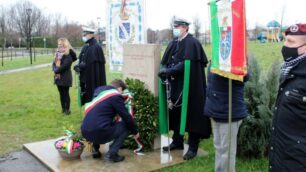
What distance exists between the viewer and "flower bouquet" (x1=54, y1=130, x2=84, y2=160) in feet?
18.7

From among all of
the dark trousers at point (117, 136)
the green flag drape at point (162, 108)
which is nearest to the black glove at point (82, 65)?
the green flag drape at point (162, 108)

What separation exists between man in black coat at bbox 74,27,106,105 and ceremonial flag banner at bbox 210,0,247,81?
4.31 m

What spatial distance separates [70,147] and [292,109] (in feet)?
12.2

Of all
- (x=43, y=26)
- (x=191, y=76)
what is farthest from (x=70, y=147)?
(x=43, y=26)

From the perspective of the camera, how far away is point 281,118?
3.02 metres

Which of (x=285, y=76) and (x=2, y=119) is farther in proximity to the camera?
(x=2, y=119)

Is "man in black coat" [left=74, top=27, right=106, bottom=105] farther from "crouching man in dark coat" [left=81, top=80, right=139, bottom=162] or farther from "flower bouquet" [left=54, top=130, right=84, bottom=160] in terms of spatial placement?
"crouching man in dark coat" [left=81, top=80, right=139, bottom=162]

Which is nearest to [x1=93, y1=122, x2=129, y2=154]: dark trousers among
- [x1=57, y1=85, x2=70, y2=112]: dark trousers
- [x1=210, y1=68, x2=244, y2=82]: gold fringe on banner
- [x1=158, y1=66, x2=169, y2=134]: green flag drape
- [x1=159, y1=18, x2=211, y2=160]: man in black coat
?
[x1=158, y1=66, x2=169, y2=134]: green flag drape

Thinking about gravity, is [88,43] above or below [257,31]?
below

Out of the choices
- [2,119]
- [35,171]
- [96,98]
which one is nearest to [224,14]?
[96,98]

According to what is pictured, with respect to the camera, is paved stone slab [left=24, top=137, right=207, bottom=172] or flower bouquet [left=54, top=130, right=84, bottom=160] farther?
flower bouquet [left=54, top=130, right=84, bottom=160]

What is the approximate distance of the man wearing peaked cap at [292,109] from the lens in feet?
9.50

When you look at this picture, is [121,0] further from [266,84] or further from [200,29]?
[200,29]

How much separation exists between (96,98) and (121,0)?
2719mm
